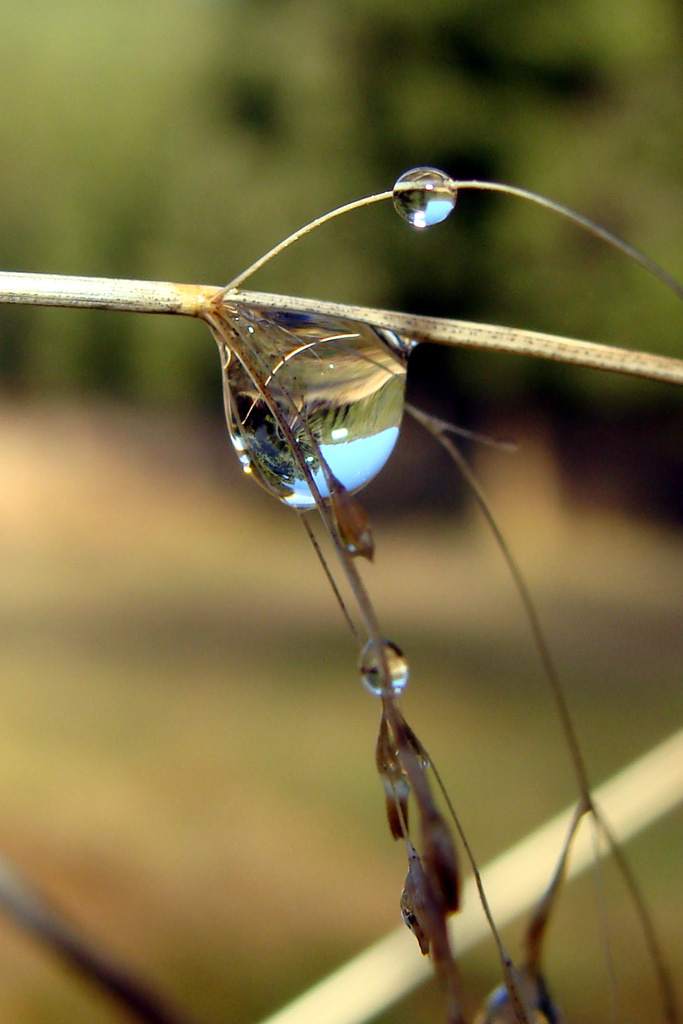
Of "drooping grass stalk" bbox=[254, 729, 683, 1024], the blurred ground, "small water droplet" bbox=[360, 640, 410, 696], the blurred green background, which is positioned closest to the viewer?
"small water droplet" bbox=[360, 640, 410, 696]

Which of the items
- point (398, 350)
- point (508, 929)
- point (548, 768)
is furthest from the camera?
point (548, 768)

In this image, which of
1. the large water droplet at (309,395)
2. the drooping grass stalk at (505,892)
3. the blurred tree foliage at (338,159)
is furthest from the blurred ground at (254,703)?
the large water droplet at (309,395)

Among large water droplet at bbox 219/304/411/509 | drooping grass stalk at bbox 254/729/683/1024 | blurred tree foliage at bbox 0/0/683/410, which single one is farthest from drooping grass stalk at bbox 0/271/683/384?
blurred tree foliage at bbox 0/0/683/410

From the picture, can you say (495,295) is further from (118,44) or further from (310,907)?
(310,907)

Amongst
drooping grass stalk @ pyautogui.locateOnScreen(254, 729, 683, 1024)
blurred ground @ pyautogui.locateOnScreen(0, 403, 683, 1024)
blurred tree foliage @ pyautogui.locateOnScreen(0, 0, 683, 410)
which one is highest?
blurred tree foliage @ pyautogui.locateOnScreen(0, 0, 683, 410)

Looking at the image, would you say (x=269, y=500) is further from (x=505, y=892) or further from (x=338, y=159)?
(x=505, y=892)

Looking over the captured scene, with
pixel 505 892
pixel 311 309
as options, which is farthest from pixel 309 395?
pixel 505 892

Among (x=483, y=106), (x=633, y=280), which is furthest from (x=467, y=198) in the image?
(x=633, y=280)

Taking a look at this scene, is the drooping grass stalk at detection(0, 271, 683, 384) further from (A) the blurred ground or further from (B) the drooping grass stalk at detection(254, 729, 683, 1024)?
(A) the blurred ground
